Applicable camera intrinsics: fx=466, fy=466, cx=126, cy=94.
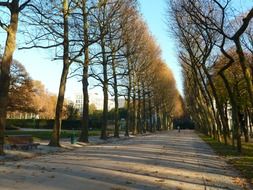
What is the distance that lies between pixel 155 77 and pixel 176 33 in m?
34.7

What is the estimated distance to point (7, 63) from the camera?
21.9 metres

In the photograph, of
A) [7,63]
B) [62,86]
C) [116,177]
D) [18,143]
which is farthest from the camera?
[62,86]

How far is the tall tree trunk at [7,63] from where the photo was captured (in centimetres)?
2178

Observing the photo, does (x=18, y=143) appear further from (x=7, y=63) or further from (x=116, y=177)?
(x=116, y=177)

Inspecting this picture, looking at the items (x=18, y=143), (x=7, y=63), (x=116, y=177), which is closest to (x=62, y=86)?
(x=18, y=143)

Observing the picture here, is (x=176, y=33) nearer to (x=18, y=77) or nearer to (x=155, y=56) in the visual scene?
(x=155, y=56)

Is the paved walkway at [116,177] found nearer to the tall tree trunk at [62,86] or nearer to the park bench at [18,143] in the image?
the park bench at [18,143]

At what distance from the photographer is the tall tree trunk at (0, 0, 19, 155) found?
71.5 ft

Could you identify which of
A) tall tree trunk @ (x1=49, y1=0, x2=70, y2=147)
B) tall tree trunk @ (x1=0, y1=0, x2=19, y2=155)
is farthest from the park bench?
tall tree trunk @ (x1=0, y1=0, x2=19, y2=155)

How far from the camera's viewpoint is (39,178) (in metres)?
13.6

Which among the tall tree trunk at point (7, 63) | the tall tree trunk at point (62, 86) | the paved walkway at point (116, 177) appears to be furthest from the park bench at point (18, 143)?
the paved walkway at point (116, 177)

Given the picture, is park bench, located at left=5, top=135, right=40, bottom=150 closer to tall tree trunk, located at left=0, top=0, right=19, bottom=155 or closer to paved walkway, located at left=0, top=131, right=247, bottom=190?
tall tree trunk, located at left=0, top=0, right=19, bottom=155

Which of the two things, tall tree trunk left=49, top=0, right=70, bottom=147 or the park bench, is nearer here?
the park bench

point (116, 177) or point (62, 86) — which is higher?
point (62, 86)
